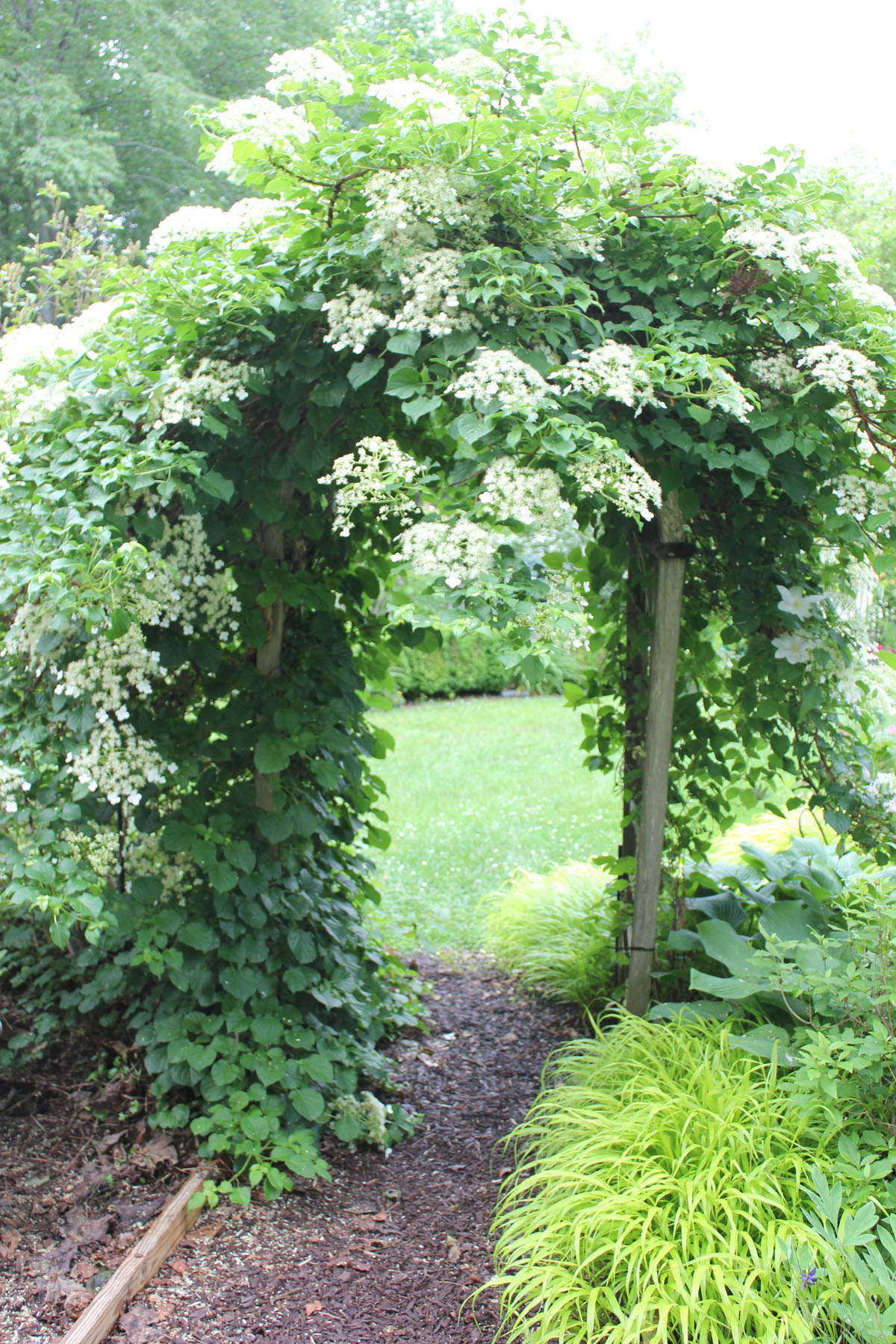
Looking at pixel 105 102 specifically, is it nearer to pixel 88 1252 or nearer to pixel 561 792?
pixel 561 792

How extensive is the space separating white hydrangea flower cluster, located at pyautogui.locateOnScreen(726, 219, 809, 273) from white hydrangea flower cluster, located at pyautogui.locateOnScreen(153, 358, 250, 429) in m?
1.02

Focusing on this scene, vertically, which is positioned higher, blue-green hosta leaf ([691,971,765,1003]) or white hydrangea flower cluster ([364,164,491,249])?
white hydrangea flower cluster ([364,164,491,249])

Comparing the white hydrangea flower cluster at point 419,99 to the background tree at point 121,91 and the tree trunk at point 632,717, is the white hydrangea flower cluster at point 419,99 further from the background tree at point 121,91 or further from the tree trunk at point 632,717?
the background tree at point 121,91

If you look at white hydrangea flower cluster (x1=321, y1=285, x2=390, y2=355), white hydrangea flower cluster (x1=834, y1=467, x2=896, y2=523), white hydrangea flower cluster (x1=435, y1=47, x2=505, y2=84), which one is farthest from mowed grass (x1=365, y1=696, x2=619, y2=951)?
white hydrangea flower cluster (x1=435, y1=47, x2=505, y2=84)

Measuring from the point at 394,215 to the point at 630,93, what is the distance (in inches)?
23.4

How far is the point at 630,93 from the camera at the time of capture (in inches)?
74.7

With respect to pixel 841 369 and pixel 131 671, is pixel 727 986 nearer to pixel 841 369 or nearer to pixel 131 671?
pixel 841 369

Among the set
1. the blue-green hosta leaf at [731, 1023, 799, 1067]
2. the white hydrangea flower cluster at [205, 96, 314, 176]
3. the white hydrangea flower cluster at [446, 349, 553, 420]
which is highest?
the white hydrangea flower cluster at [205, 96, 314, 176]

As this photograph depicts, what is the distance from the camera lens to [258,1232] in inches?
83.0

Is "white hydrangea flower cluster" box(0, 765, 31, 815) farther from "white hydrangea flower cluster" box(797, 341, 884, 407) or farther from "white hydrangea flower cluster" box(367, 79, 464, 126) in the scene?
"white hydrangea flower cluster" box(797, 341, 884, 407)

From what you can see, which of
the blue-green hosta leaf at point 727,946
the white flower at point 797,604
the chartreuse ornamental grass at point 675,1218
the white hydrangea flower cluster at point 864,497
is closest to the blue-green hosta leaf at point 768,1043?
the chartreuse ornamental grass at point 675,1218

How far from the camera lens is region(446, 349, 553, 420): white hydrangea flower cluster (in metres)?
1.57

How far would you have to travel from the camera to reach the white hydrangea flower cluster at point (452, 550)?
5.08 ft

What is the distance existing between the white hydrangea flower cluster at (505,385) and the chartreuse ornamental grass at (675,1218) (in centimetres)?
140
